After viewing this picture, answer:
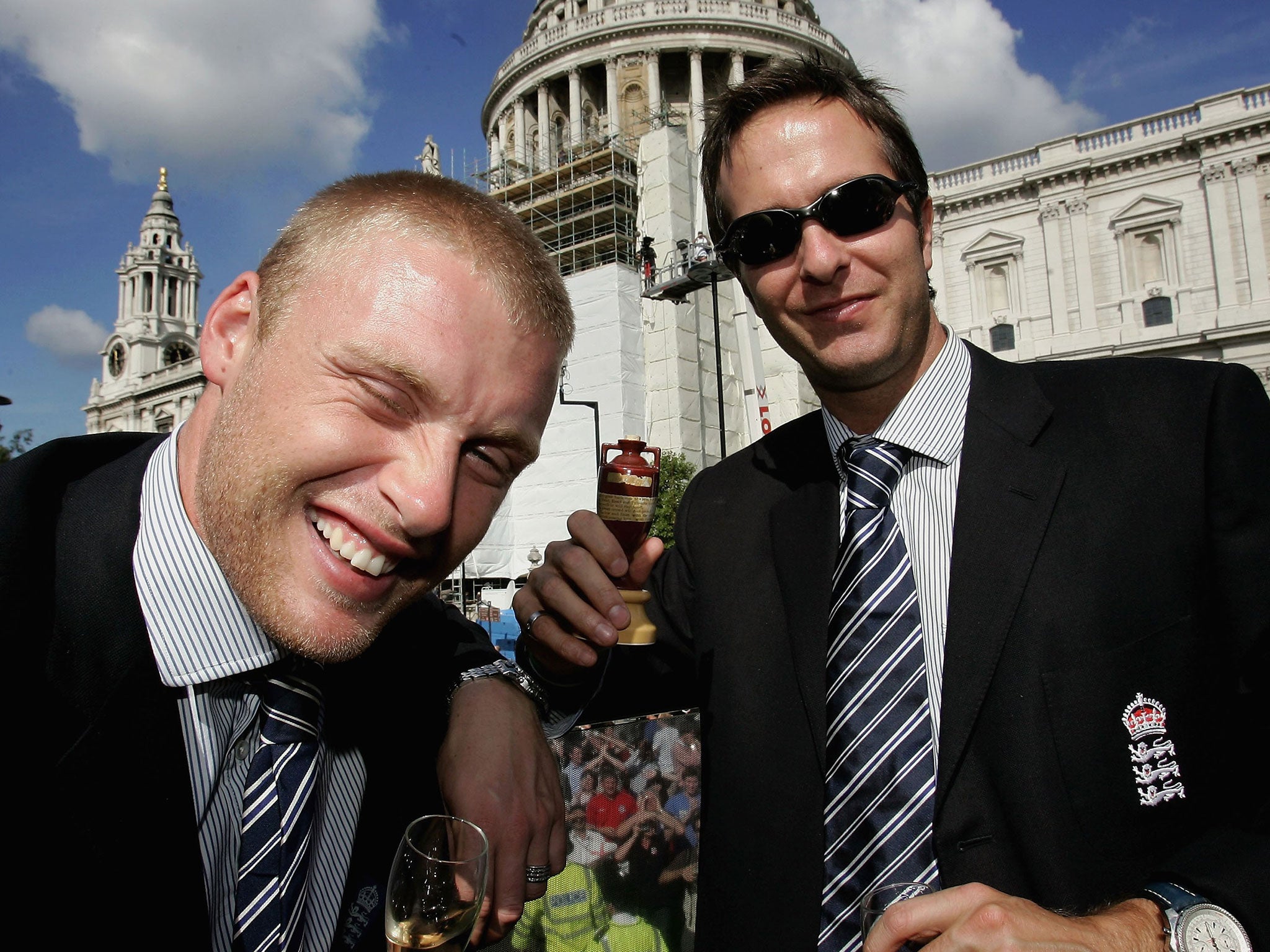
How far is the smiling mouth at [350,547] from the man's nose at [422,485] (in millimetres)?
92

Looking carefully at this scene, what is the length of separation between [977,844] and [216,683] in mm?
1769

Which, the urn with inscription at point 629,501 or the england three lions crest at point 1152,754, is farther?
the urn with inscription at point 629,501

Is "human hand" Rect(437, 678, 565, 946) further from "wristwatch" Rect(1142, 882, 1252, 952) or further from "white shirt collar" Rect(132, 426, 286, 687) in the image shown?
"wristwatch" Rect(1142, 882, 1252, 952)

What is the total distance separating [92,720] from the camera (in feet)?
4.66

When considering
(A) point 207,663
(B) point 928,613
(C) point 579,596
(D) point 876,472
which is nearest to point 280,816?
(A) point 207,663

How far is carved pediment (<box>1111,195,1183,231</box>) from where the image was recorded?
32.4m

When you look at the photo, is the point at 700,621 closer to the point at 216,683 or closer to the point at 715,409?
the point at 216,683

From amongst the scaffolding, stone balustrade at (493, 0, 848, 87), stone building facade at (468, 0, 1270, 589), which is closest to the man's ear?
stone building facade at (468, 0, 1270, 589)

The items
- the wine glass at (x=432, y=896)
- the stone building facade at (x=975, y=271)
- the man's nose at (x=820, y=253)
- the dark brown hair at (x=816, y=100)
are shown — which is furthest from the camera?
the stone building facade at (x=975, y=271)

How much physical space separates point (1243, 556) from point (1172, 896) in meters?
0.79

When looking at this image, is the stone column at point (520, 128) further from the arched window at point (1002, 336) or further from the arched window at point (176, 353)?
the arched window at point (176, 353)

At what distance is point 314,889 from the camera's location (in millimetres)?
1800

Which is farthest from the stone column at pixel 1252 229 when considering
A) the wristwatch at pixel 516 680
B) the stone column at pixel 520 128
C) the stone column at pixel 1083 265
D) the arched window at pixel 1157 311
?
the stone column at pixel 520 128

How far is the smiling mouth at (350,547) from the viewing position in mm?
1606
